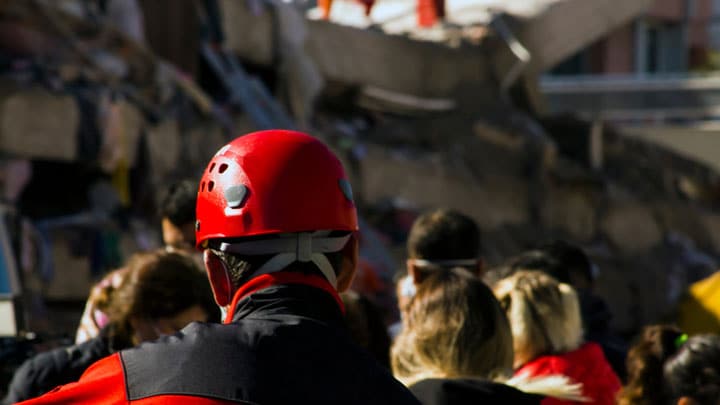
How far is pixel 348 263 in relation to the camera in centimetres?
226

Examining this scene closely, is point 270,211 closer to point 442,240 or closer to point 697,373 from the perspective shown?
point 697,373

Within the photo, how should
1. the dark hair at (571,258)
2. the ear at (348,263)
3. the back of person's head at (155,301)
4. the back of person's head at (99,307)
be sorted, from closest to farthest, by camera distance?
the ear at (348,263) → the back of person's head at (155,301) → the back of person's head at (99,307) → the dark hair at (571,258)

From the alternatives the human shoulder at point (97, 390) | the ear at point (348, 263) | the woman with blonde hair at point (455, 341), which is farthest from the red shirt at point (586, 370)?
the human shoulder at point (97, 390)

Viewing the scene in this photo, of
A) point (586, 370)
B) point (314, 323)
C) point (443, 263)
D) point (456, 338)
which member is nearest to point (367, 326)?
point (443, 263)

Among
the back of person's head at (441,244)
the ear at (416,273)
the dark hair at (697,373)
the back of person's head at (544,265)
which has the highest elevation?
the back of person's head at (441,244)

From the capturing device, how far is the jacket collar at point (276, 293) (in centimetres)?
207

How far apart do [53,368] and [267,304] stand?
172cm

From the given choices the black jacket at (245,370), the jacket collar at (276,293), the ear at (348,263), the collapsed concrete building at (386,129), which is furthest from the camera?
the collapsed concrete building at (386,129)

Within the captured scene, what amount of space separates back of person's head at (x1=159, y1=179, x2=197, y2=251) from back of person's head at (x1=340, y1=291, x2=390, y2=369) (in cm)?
63

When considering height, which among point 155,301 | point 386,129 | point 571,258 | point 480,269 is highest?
point 155,301

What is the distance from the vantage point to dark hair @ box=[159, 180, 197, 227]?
14.7 feet

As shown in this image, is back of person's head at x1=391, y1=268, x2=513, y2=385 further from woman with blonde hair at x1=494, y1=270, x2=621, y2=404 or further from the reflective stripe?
the reflective stripe

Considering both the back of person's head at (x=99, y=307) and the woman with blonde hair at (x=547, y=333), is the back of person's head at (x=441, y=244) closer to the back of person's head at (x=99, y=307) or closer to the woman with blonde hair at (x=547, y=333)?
the woman with blonde hair at (x=547, y=333)

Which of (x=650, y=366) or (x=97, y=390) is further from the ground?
(x=97, y=390)
